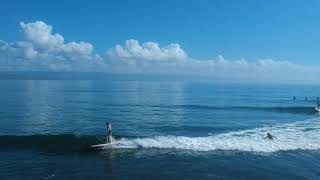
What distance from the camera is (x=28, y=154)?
35781 mm

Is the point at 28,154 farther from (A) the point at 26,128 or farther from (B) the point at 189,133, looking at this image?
(B) the point at 189,133

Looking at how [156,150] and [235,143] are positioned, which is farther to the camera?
[235,143]

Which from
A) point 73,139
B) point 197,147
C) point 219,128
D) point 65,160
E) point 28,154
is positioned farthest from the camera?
point 219,128

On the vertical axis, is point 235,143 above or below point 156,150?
above

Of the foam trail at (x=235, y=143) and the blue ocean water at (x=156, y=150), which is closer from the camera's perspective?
the blue ocean water at (x=156, y=150)

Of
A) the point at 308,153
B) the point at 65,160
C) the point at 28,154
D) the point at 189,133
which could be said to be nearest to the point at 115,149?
the point at 65,160

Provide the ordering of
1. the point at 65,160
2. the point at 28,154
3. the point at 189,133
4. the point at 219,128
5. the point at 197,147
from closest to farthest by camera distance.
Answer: the point at 65,160 < the point at 28,154 < the point at 197,147 < the point at 189,133 < the point at 219,128

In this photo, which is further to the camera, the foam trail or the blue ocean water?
the foam trail

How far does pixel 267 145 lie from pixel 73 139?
2194 cm

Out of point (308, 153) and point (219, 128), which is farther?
point (219, 128)

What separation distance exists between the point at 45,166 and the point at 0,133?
18833 mm

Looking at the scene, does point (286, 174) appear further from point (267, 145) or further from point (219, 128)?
point (219, 128)

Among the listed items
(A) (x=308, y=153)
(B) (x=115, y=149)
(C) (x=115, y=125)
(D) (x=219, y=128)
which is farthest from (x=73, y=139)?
(A) (x=308, y=153)

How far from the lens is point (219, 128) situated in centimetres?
5475
